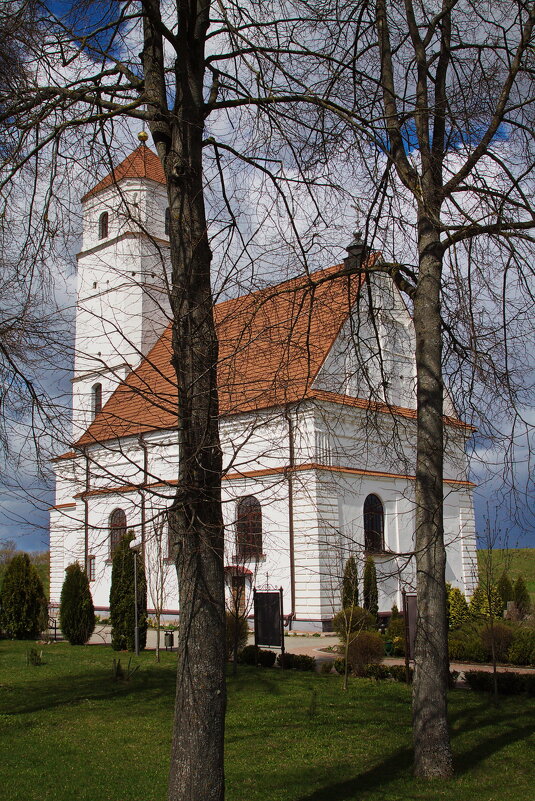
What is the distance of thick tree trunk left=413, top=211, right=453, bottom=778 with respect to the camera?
7176 millimetres

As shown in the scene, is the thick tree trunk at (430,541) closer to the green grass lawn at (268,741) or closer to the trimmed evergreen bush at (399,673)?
the green grass lawn at (268,741)

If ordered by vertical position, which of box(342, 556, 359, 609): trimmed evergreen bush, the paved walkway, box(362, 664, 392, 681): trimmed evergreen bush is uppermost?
box(342, 556, 359, 609): trimmed evergreen bush

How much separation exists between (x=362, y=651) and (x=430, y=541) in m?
7.84

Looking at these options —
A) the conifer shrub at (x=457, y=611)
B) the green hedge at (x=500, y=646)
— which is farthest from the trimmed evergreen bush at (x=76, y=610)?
the conifer shrub at (x=457, y=611)

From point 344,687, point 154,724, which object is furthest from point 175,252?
point 344,687

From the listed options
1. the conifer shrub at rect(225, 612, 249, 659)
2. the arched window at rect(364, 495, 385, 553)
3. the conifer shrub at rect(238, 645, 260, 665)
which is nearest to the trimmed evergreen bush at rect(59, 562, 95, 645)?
the conifer shrub at rect(225, 612, 249, 659)

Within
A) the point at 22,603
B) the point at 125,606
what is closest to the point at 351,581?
the point at 125,606

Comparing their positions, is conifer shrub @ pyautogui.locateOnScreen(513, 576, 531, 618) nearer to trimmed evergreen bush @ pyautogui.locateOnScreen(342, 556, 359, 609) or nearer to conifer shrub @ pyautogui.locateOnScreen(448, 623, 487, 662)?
trimmed evergreen bush @ pyautogui.locateOnScreen(342, 556, 359, 609)

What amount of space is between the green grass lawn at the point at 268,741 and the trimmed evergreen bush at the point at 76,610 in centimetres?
690

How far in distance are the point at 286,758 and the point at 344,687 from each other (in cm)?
481

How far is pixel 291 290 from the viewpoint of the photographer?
686cm

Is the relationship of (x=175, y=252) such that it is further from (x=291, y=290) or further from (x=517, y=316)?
(x=517, y=316)

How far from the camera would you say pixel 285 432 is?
40.3 feet

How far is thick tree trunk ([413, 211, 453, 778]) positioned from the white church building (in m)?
0.35
